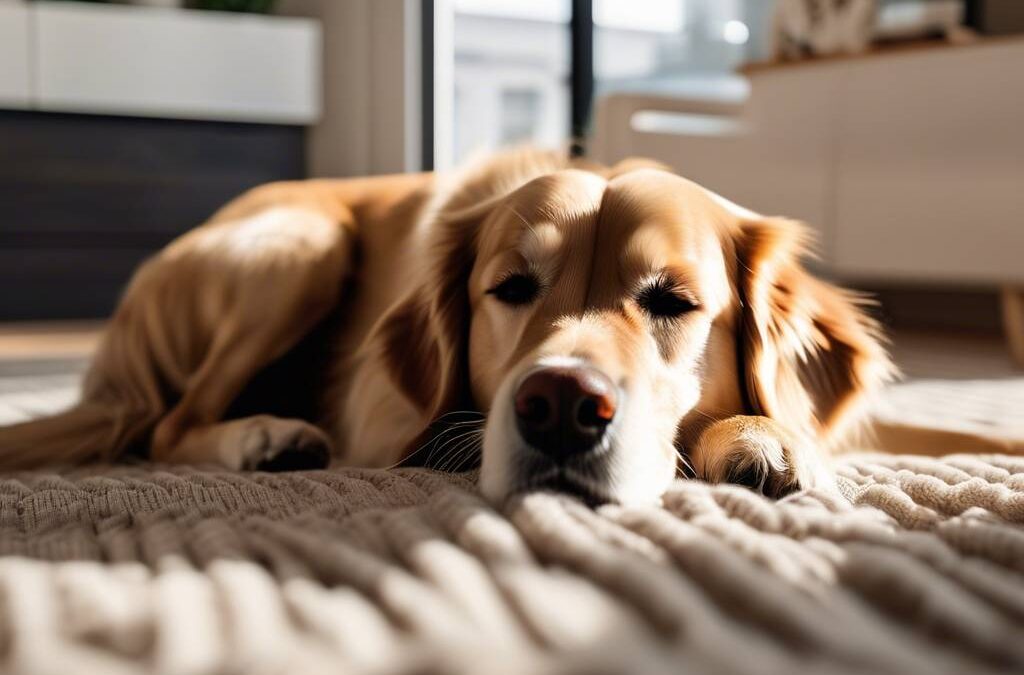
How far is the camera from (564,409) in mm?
958

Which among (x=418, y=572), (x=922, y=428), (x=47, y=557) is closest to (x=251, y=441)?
(x=47, y=557)

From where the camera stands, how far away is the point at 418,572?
2.41ft

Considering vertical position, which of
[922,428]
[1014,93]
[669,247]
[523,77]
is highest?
[523,77]

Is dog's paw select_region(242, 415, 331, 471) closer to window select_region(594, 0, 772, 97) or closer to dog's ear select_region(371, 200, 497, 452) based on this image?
dog's ear select_region(371, 200, 497, 452)

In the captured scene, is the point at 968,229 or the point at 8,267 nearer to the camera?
the point at 968,229

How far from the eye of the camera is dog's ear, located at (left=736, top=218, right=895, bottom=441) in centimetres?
131

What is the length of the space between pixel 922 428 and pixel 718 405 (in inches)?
21.4

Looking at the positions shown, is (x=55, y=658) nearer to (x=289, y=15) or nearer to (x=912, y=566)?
(x=912, y=566)

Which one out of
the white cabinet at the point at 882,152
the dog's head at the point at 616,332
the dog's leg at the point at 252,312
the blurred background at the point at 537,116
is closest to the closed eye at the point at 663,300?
the dog's head at the point at 616,332

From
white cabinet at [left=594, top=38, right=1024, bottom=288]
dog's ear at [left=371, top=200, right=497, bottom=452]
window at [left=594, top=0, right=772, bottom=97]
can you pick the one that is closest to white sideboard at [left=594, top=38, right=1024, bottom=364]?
white cabinet at [left=594, top=38, right=1024, bottom=288]

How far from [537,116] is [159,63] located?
2.43 m

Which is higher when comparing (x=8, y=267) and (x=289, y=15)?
(x=289, y=15)

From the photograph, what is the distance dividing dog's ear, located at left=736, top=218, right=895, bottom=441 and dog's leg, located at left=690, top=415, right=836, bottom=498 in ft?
0.49

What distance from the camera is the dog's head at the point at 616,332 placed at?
98cm
